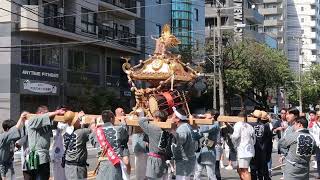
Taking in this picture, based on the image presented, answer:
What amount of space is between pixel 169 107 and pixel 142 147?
3310 mm

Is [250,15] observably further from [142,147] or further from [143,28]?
[142,147]

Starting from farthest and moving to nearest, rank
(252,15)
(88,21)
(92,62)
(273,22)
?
(273,22)
(252,15)
(92,62)
(88,21)

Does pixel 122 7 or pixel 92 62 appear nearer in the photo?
pixel 92 62

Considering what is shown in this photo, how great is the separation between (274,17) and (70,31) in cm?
7650

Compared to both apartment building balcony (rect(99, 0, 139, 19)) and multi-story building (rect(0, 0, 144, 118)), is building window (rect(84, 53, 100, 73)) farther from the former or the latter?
apartment building balcony (rect(99, 0, 139, 19))

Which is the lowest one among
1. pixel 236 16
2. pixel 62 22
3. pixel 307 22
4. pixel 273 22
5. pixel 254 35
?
pixel 62 22

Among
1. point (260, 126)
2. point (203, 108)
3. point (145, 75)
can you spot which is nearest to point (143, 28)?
point (203, 108)

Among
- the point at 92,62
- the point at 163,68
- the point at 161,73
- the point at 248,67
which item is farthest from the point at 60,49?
the point at 161,73

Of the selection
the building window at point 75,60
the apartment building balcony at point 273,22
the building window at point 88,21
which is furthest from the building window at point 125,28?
the apartment building balcony at point 273,22

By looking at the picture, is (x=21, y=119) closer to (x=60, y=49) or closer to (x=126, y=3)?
(x=60, y=49)

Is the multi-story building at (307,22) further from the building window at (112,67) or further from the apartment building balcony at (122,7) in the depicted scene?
the building window at (112,67)

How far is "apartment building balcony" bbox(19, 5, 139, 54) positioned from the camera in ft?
106

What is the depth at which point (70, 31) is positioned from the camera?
36031mm

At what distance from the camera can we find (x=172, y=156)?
985cm
